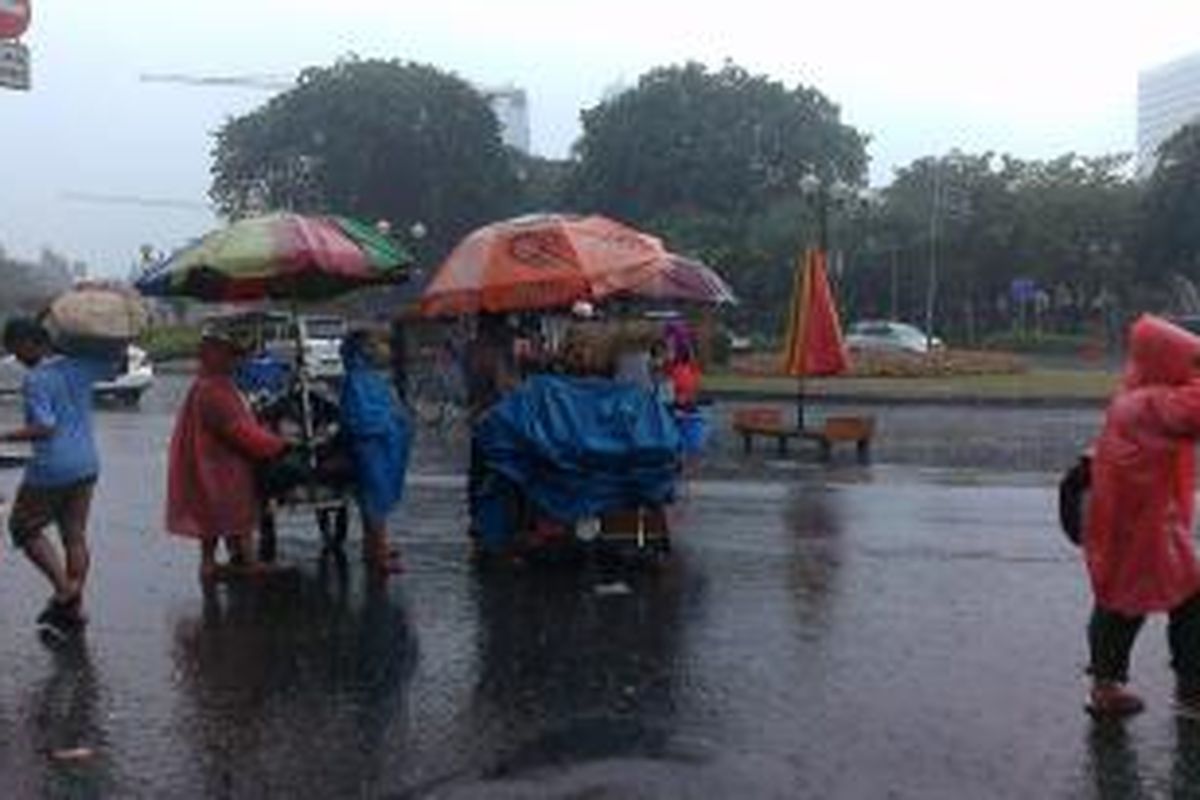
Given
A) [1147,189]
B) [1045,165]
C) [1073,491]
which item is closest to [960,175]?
[1045,165]

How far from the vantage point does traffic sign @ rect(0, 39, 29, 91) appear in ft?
52.5

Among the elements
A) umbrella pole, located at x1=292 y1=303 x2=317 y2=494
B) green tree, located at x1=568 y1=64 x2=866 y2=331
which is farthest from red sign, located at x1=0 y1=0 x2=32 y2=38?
green tree, located at x1=568 y1=64 x2=866 y2=331

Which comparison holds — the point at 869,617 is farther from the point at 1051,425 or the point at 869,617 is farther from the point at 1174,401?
the point at 1051,425

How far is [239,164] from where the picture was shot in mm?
90000

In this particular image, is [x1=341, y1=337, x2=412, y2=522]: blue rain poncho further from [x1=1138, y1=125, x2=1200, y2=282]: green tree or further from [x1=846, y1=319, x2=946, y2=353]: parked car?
[x1=1138, y1=125, x2=1200, y2=282]: green tree

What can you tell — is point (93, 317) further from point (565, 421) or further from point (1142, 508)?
point (1142, 508)

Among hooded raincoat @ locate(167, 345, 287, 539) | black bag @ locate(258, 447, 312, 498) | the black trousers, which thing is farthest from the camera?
black bag @ locate(258, 447, 312, 498)

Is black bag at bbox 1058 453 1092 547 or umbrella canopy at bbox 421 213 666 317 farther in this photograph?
umbrella canopy at bbox 421 213 666 317

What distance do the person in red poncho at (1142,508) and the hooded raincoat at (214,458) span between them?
5.24 metres

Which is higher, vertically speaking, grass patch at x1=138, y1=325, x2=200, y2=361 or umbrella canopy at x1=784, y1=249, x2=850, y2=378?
umbrella canopy at x1=784, y1=249, x2=850, y2=378

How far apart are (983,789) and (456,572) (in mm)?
5755

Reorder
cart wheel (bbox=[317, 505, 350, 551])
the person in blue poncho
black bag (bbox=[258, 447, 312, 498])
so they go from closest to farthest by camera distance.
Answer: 1. the person in blue poncho
2. black bag (bbox=[258, 447, 312, 498])
3. cart wheel (bbox=[317, 505, 350, 551])

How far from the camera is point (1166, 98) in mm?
126250

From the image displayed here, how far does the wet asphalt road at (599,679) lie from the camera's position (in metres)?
7.36
